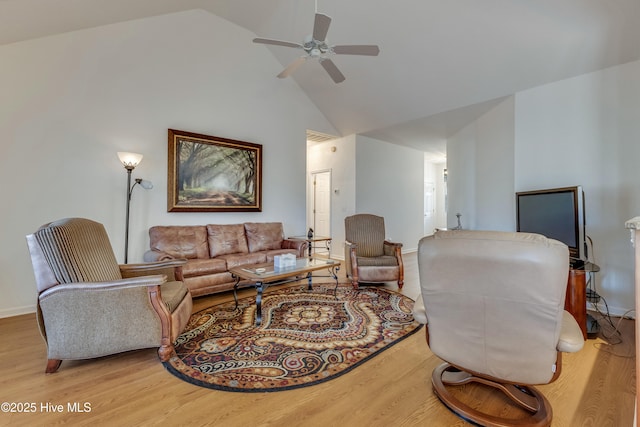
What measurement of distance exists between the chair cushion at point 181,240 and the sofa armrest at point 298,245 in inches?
48.6

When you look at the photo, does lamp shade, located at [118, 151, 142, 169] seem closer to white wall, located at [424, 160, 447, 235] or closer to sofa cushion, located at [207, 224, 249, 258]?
sofa cushion, located at [207, 224, 249, 258]

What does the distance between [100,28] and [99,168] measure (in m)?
1.77

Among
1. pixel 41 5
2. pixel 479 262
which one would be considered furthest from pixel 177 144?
pixel 479 262

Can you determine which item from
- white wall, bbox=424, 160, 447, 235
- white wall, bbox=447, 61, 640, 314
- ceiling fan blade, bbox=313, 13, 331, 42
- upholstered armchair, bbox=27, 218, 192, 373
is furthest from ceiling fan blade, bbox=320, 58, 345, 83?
white wall, bbox=424, 160, 447, 235

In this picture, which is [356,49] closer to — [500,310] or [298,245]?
[500,310]

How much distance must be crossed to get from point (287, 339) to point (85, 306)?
4.93 ft

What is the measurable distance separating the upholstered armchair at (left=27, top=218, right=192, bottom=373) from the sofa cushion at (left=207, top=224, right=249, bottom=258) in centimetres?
202

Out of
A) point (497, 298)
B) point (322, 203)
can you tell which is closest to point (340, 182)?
point (322, 203)

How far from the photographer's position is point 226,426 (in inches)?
57.0

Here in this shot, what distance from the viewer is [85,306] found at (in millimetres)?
1932

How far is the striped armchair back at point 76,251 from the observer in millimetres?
1950

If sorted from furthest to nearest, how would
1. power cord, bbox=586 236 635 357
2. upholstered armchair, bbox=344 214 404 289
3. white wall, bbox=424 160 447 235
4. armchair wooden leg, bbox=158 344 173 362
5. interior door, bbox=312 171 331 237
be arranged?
1. white wall, bbox=424 160 447 235
2. interior door, bbox=312 171 331 237
3. upholstered armchair, bbox=344 214 404 289
4. power cord, bbox=586 236 635 357
5. armchair wooden leg, bbox=158 344 173 362

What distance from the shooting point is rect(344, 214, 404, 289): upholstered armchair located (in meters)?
3.86

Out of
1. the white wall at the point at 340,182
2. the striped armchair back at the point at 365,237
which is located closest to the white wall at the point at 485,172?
the striped armchair back at the point at 365,237
